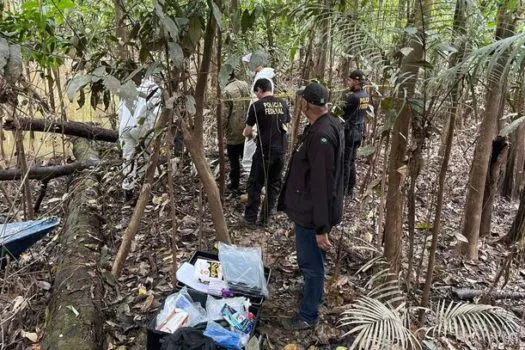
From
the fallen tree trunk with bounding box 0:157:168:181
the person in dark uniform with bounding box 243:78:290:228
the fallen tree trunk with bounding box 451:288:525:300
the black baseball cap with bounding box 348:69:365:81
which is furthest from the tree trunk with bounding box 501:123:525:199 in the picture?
the fallen tree trunk with bounding box 0:157:168:181

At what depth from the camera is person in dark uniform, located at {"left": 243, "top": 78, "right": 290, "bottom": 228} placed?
453cm

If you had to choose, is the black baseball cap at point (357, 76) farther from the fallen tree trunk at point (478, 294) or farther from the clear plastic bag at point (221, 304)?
the clear plastic bag at point (221, 304)

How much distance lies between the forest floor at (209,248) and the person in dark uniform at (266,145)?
204 mm

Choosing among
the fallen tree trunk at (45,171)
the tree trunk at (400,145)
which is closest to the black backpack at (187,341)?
the tree trunk at (400,145)

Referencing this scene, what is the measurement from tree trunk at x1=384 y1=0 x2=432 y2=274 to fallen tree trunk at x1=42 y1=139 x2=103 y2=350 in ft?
6.49

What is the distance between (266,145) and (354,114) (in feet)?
4.14

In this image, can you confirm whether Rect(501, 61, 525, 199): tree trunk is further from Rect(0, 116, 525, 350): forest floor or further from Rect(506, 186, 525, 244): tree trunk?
Rect(506, 186, 525, 244): tree trunk

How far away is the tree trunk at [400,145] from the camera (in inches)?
103

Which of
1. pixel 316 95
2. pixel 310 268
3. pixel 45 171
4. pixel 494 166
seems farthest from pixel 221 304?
pixel 45 171

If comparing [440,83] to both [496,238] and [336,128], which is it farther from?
[496,238]

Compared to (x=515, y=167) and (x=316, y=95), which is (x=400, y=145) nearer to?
(x=316, y=95)


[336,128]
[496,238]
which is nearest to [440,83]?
[336,128]

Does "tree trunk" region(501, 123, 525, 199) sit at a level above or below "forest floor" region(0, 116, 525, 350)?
above

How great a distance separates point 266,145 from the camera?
461 cm
